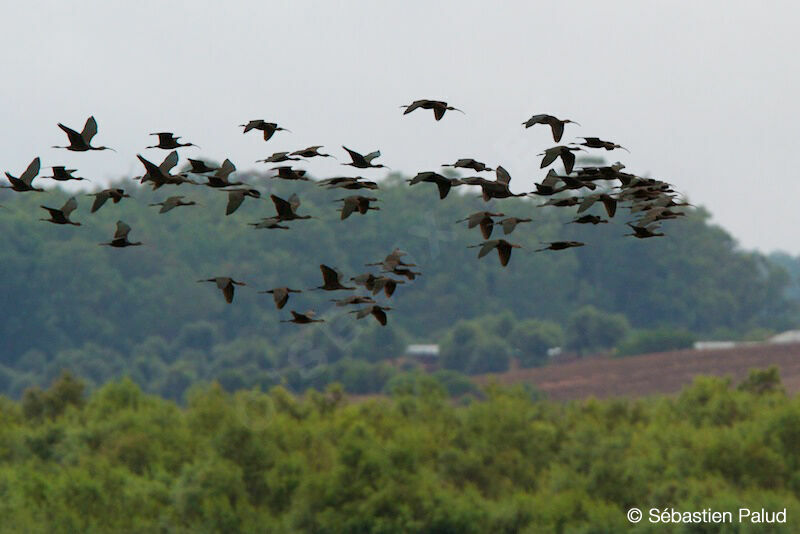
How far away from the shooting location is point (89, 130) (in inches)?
484

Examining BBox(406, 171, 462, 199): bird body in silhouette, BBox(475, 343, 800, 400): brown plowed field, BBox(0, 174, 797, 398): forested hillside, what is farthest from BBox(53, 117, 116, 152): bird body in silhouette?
BBox(0, 174, 797, 398): forested hillside

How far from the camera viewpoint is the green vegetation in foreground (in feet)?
129

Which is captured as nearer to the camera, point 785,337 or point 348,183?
point 348,183

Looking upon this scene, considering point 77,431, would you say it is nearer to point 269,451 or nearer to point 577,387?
point 269,451

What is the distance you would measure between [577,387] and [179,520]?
214 feet

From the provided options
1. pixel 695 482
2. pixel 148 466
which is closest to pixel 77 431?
pixel 148 466

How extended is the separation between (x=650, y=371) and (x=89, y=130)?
94.1 meters

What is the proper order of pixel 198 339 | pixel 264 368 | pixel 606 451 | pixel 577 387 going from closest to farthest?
pixel 606 451 → pixel 577 387 → pixel 264 368 → pixel 198 339

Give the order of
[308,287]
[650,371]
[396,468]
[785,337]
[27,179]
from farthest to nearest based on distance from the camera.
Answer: [308,287], [785,337], [650,371], [396,468], [27,179]

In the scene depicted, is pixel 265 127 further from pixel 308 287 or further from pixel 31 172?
pixel 308 287

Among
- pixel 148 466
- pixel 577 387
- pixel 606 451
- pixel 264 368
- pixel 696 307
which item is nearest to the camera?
pixel 606 451

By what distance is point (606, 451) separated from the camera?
4359 centimetres

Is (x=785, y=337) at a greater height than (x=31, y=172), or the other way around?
(x=31, y=172)

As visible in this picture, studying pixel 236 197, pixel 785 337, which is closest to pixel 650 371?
pixel 785 337
